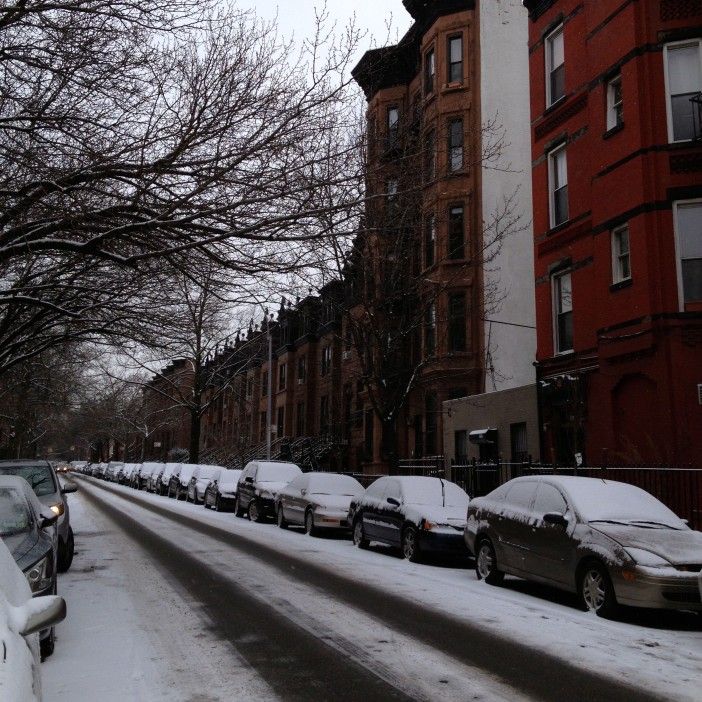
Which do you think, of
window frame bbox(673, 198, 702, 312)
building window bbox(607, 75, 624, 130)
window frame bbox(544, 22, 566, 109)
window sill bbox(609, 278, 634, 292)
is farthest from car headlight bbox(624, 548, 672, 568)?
window frame bbox(544, 22, 566, 109)

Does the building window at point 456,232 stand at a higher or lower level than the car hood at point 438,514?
higher

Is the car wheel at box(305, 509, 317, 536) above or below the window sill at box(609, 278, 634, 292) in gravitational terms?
below

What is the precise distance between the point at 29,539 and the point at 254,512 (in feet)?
54.7

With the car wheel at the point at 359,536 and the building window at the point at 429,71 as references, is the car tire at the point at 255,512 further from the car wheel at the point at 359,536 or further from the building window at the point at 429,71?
the building window at the point at 429,71

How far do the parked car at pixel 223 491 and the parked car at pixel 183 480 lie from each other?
5.21m

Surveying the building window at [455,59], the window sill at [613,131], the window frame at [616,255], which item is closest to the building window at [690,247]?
the window frame at [616,255]

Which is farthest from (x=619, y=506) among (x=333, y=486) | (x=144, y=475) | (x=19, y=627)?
(x=144, y=475)

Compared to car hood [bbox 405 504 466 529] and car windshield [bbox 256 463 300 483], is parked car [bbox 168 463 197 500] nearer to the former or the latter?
car windshield [bbox 256 463 300 483]

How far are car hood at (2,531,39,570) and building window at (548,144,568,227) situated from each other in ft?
53.6

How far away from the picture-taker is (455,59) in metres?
28.6

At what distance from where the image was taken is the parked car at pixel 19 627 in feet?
9.39

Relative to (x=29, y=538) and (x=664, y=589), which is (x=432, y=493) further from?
(x=29, y=538)

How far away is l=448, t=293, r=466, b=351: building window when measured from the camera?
26375mm

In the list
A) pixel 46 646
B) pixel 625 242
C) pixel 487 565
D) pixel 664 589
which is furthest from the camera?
pixel 625 242
